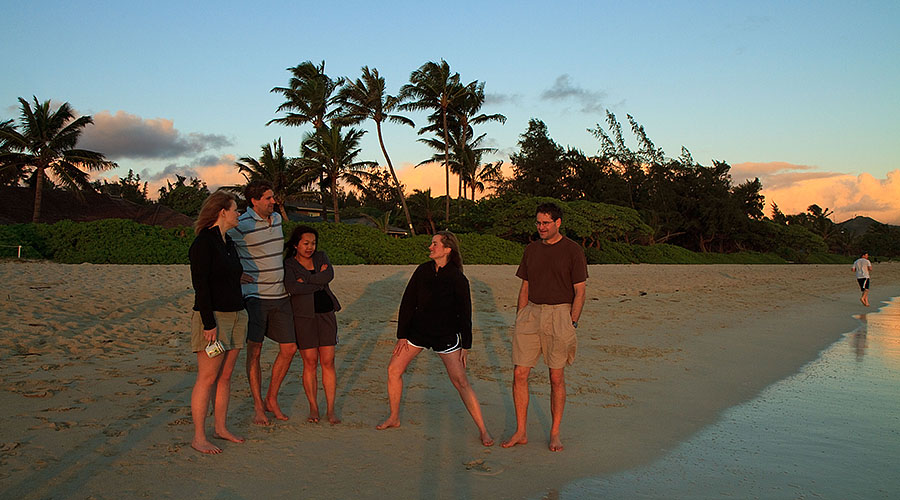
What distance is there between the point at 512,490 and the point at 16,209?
1273 inches

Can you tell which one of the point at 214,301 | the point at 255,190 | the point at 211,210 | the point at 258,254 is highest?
the point at 255,190

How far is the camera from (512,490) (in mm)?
3625

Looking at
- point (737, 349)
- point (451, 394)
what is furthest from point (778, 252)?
point (451, 394)

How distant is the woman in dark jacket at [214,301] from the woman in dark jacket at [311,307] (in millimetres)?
558

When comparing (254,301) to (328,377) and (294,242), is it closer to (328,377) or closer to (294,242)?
(294,242)

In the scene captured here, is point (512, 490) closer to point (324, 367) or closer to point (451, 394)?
point (324, 367)

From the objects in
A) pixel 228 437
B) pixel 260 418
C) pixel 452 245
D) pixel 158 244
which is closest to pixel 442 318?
pixel 452 245

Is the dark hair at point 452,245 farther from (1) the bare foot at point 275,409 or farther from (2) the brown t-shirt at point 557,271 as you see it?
(1) the bare foot at point 275,409

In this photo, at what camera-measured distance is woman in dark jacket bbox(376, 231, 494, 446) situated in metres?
4.50

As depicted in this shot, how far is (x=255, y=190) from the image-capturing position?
4613mm

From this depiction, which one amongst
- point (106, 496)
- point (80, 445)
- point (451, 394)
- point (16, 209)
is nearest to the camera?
point (106, 496)

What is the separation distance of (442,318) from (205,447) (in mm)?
1737

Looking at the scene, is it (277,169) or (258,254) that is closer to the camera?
(258,254)

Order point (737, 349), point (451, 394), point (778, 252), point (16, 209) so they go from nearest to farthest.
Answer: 1. point (451, 394)
2. point (737, 349)
3. point (16, 209)
4. point (778, 252)
